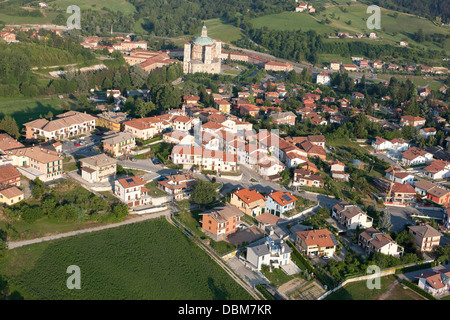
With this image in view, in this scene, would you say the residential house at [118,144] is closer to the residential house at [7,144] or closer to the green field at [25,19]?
the residential house at [7,144]

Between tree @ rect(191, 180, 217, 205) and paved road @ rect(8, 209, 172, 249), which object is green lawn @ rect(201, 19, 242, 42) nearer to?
tree @ rect(191, 180, 217, 205)

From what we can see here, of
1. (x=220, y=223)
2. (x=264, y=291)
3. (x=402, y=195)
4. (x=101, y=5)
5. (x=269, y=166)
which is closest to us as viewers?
(x=264, y=291)

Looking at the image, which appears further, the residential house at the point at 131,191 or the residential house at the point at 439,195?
the residential house at the point at 439,195

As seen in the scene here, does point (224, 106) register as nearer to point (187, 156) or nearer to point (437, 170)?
point (187, 156)

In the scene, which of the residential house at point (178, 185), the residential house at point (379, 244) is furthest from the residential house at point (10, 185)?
the residential house at point (379, 244)

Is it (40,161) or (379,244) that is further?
(40,161)

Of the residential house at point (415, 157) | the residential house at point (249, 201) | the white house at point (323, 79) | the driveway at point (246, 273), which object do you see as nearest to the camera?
the driveway at point (246, 273)

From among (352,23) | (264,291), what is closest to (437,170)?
(264,291)
